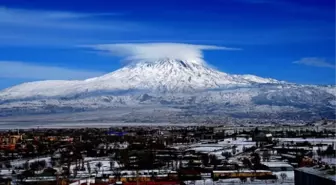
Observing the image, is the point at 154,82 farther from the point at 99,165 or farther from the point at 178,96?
the point at 99,165

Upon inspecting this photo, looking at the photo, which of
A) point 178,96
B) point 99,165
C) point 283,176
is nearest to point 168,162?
point 99,165

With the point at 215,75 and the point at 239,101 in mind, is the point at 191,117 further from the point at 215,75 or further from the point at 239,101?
the point at 215,75

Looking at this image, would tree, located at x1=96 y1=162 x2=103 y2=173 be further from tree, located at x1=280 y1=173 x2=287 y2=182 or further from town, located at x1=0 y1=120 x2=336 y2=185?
tree, located at x1=280 y1=173 x2=287 y2=182

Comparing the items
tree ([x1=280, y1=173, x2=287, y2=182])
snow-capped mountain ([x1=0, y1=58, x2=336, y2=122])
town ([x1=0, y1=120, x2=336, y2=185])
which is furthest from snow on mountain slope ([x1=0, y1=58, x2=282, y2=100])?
tree ([x1=280, y1=173, x2=287, y2=182])

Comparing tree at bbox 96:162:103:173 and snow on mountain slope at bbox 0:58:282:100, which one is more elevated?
snow on mountain slope at bbox 0:58:282:100

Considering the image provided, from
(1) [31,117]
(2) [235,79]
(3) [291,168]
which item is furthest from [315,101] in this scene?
(3) [291,168]

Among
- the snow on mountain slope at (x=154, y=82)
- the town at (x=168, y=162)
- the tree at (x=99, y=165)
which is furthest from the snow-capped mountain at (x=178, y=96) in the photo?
the tree at (x=99, y=165)
